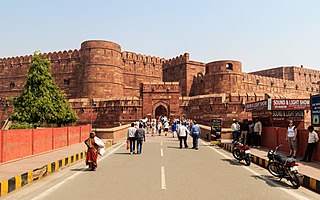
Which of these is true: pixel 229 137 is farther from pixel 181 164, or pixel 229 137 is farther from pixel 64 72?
pixel 64 72

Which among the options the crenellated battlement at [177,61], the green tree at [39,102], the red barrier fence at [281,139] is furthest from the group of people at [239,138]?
the crenellated battlement at [177,61]

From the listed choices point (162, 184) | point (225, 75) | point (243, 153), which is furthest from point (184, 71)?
point (162, 184)

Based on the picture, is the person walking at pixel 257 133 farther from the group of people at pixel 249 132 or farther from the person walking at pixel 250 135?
the person walking at pixel 250 135

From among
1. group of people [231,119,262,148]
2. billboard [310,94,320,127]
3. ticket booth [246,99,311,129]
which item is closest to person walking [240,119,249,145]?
group of people [231,119,262,148]

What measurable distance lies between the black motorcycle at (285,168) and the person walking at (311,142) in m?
2.34

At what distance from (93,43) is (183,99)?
1521 centimetres

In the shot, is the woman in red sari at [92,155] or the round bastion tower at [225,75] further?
the round bastion tower at [225,75]

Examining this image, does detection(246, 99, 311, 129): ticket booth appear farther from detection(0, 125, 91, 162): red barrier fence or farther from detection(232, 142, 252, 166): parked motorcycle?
detection(0, 125, 91, 162): red barrier fence

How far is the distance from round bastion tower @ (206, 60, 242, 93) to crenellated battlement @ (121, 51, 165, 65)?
36.8 feet

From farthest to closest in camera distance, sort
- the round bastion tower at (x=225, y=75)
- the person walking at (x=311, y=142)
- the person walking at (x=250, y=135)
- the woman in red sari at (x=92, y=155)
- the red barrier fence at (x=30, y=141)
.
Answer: the round bastion tower at (x=225, y=75), the person walking at (x=250, y=135), the red barrier fence at (x=30, y=141), the person walking at (x=311, y=142), the woman in red sari at (x=92, y=155)

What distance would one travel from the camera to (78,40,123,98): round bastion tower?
4091 cm

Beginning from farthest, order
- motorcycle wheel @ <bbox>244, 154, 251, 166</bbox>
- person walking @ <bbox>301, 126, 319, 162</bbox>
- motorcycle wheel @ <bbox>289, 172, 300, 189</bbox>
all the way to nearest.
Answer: motorcycle wheel @ <bbox>244, 154, 251, 166</bbox>
person walking @ <bbox>301, 126, 319, 162</bbox>
motorcycle wheel @ <bbox>289, 172, 300, 189</bbox>

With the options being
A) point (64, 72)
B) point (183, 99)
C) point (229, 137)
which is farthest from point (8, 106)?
point (229, 137)

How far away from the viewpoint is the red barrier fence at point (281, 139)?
9922 millimetres
